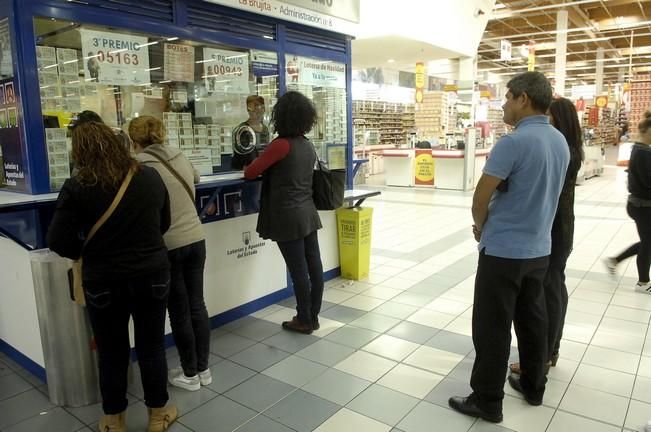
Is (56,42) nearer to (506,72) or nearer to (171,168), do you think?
(171,168)

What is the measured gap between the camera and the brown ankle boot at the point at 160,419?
2.42 m

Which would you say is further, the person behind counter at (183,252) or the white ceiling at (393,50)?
the white ceiling at (393,50)

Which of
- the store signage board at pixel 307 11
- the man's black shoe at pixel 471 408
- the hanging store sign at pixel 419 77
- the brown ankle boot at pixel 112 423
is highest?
the hanging store sign at pixel 419 77

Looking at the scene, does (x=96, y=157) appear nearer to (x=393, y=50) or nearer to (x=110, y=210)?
(x=110, y=210)

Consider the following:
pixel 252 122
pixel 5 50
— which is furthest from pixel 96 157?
pixel 252 122

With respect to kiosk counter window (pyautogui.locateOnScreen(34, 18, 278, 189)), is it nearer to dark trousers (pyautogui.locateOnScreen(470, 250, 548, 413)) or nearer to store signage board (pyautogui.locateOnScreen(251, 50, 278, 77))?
store signage board (pyautogui.locateOnScreen(251, 50, 278, 77))

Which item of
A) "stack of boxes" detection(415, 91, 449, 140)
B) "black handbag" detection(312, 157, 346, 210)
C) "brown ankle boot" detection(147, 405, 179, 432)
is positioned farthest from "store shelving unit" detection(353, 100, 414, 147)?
"brown ankle boot" detection(147, 405, 179, 432)

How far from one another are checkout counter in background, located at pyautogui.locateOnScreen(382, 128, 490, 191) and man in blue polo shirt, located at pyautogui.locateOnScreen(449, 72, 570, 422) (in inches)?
341

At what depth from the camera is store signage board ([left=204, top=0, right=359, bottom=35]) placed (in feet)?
12.5

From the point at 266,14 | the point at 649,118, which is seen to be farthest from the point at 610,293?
the point at 266,14

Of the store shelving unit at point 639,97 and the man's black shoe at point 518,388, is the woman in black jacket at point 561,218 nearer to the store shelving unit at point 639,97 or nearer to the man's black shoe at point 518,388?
the man's black shoe at point 518,388

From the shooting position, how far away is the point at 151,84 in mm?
3496

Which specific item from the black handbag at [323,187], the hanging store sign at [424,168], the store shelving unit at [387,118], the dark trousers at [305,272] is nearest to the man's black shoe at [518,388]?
the dark trousers at [305,272]

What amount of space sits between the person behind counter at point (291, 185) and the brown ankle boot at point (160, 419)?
1.28m
